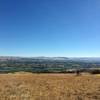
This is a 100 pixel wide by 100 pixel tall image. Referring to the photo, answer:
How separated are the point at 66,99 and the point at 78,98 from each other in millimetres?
864

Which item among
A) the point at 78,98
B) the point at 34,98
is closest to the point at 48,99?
the point at 34,98

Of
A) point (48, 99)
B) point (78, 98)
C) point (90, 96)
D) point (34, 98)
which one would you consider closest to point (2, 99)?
point (34, 98)

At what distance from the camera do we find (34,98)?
12562mm

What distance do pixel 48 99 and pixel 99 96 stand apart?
3441 millimetres

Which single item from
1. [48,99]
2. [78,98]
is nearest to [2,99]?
[48,99]

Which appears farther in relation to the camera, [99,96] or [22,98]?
[99,96]

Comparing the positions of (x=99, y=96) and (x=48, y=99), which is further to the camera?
(x=99, y=96)

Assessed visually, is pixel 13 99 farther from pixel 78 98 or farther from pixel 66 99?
pixel 78 98

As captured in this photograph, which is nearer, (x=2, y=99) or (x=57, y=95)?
(x=2, y=99)

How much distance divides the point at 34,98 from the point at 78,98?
2725mm

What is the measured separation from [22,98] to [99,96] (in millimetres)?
4962

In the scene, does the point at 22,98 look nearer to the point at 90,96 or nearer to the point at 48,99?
the point at 48,99

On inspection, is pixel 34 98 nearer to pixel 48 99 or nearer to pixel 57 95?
pixel 48 99

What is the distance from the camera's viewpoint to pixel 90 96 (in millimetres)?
13625
